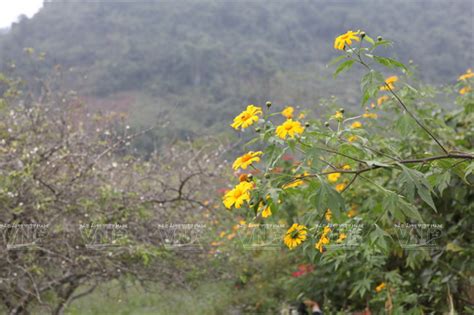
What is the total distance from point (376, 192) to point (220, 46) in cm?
1527

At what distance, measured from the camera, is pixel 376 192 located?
3.01m

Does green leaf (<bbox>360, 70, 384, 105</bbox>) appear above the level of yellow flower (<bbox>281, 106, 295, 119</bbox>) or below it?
above

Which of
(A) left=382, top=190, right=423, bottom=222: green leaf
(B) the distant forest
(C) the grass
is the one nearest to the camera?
(A) left=382, top=190, right=423, bottom=222: green leaf

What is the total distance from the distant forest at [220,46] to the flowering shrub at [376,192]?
715 centimetres

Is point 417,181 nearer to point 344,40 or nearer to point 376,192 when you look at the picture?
point 344,40

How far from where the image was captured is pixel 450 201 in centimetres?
279

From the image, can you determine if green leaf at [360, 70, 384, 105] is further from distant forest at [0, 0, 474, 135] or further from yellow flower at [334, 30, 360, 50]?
distant forest at [0, 0, 474, 135]

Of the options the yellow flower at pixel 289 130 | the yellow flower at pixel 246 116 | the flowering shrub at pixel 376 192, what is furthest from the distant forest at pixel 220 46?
the yellow flower at pixel 289 130

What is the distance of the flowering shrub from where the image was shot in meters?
1.36

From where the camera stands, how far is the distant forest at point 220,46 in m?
13.0

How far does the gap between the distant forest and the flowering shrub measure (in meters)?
7.15

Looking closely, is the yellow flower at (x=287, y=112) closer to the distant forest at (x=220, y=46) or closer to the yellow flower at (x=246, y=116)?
the yellow flower at (x=246, y=116)

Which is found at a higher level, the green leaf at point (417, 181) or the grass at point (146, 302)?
the green leaf at point (417, 181)

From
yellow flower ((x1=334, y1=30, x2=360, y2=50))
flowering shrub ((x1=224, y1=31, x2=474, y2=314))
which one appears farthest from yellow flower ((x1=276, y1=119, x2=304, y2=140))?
yellow flower ((x1=334, y1=30, x2=360, y2=50))
